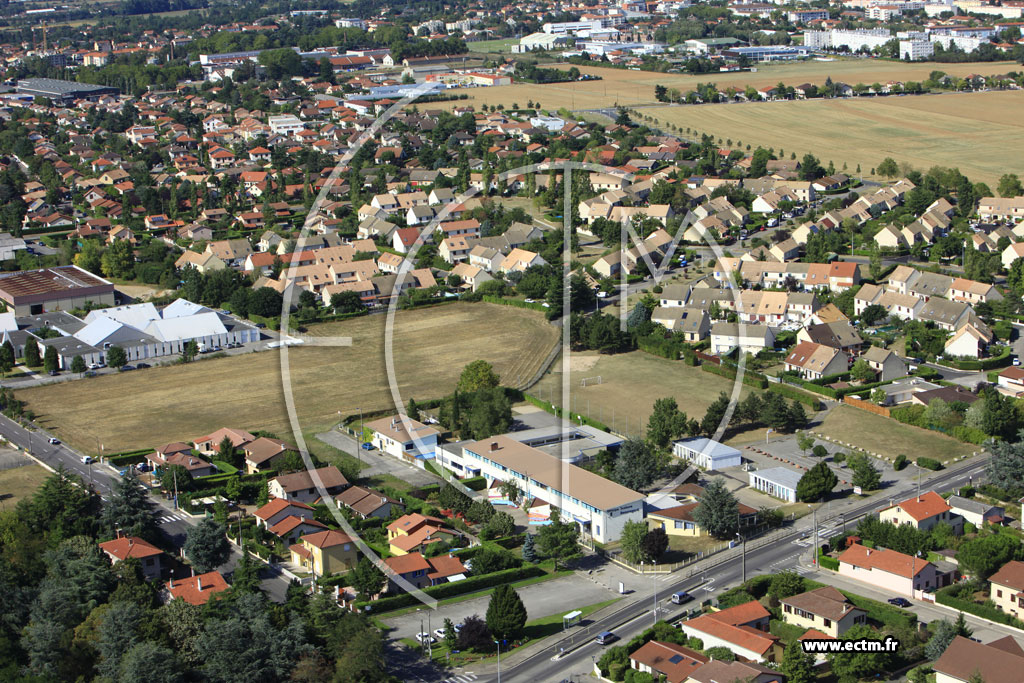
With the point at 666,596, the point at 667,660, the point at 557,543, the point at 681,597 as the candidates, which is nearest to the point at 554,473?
the point at 557,543

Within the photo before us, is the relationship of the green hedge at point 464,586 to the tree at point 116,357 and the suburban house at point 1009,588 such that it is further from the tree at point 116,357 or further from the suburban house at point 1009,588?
the tree at point 116,357

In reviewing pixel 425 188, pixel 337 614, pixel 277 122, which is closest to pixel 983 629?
pixel 337 614

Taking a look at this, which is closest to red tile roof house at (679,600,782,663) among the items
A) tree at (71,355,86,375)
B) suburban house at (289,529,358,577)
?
suburban house at (289,529,358,577)

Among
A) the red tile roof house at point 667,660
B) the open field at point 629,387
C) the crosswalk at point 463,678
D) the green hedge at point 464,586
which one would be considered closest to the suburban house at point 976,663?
the red tile roof house at point 667,660

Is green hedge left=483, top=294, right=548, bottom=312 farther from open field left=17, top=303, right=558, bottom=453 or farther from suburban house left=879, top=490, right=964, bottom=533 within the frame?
suburban house left=879, top=490, right=964, bottom=533

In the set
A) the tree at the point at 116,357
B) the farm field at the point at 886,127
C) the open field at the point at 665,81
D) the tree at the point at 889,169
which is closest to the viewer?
the tree at the point at 116,357

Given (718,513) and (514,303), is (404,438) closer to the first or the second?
(718,513)
